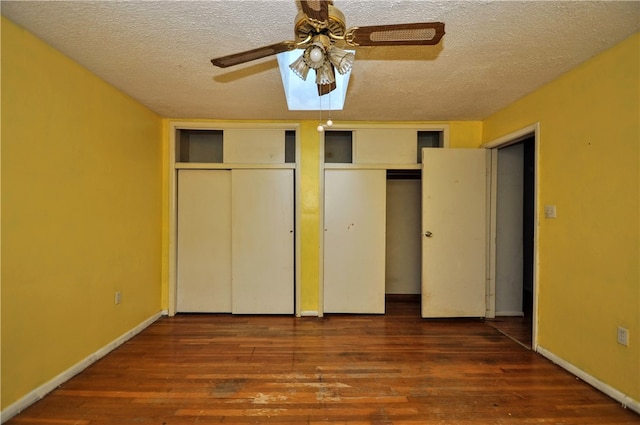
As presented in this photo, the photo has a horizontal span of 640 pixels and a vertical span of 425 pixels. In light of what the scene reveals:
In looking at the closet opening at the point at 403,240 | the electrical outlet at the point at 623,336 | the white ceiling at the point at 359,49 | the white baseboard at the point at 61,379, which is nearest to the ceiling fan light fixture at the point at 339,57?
the white ceiling at the point at 359,49

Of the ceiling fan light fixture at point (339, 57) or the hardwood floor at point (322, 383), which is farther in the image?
the hardwood floor at point (322, 383)

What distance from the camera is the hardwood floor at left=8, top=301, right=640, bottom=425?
1672 mm

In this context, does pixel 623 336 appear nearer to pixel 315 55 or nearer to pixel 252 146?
pixel 315 55

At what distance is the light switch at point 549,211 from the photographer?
2281 mm

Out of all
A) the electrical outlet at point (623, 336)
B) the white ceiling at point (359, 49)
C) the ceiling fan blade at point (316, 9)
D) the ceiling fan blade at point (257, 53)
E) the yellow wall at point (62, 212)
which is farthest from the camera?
the electrical outlet at point (623, 336)

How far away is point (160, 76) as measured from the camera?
223 centimetres

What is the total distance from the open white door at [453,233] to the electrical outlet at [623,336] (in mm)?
1334

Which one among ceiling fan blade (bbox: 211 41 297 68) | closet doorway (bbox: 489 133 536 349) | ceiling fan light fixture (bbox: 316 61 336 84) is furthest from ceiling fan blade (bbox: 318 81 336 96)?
closet doorway (bbox: 489 133 536 349)

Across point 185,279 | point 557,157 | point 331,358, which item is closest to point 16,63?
point 185,279

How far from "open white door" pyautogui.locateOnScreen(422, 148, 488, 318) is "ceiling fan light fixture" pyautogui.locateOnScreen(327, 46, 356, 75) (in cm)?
193

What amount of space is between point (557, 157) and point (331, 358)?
2.40m

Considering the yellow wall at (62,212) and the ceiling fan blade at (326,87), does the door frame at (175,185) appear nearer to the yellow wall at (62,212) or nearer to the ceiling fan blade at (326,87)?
the yellow wall at (62,212)

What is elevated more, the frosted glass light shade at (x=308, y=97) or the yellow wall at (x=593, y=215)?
the frosted glass light shade at (x=308, y=97)

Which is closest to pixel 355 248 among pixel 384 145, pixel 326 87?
pixel 384 145
